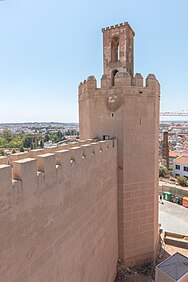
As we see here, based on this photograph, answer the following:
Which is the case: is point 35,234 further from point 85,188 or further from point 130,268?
point 130,268

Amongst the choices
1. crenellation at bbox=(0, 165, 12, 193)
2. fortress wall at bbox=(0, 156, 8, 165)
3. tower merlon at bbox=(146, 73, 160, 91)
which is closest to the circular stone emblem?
tower merlon at bbox=(146, 73, 160, 91)

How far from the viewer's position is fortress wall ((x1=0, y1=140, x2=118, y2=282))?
13.1 feet

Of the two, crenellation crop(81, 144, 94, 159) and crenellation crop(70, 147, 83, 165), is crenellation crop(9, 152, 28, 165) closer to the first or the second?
crenellation crop(70, 147, 83, 165)

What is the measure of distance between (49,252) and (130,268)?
7.11m

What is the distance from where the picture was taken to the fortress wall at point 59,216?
400 cm

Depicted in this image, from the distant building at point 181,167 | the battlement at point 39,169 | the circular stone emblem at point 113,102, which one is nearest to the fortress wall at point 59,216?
the battlement at point 39,169

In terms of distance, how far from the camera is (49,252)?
203 inches

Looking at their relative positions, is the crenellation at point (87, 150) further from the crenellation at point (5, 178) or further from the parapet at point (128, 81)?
the parapet at point (128, 81)

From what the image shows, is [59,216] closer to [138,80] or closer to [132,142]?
[132,142]

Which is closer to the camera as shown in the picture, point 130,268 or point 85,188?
point 85,188

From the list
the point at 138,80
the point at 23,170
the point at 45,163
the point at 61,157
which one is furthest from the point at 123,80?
the point at 23,170

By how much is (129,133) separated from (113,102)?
1654 millimetres

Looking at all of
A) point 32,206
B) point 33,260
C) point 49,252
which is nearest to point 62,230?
point 49,252

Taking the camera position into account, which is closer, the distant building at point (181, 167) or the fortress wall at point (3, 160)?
the fortress wall at point (3, 160)
